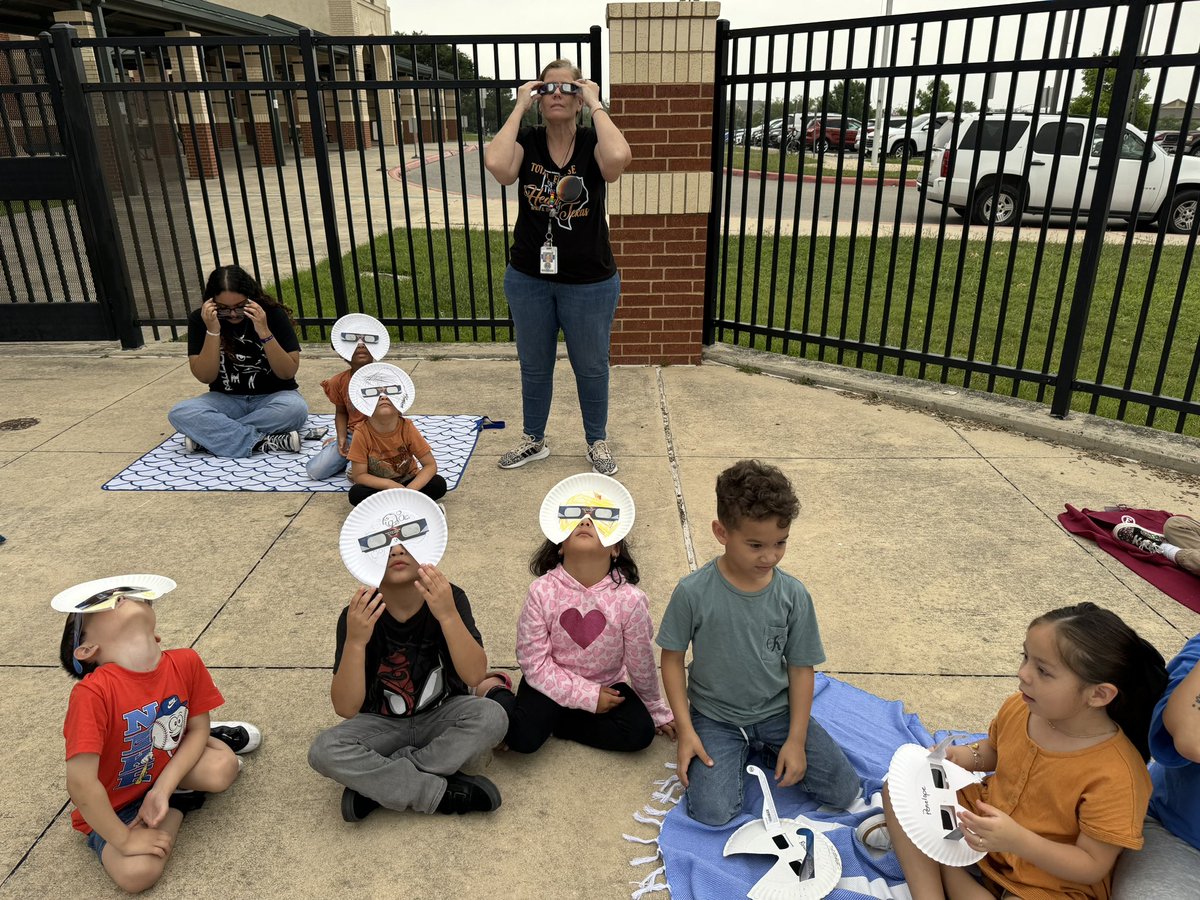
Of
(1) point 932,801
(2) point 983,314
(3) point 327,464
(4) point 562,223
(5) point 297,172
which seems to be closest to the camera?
(1) point 932,801

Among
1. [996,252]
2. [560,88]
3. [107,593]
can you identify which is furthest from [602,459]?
[996,252]

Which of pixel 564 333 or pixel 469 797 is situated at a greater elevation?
pixel 564 333

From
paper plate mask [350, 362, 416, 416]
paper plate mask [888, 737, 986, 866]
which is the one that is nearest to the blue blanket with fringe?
paper plate mask [888, 737, 986, 866]

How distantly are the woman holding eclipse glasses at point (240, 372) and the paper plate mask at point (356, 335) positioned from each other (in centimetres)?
51

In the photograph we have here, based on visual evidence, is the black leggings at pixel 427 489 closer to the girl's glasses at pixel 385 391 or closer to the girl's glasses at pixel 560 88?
the girl's glasses at pixel 385 391

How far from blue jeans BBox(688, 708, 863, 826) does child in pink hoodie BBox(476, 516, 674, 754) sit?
0.26 m

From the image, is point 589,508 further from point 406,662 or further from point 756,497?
point 406,662

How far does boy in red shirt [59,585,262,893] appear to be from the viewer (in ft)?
6.60

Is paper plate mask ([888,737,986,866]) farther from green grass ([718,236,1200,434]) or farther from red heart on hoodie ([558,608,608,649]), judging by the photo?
green grass ([718,236,1200,434])

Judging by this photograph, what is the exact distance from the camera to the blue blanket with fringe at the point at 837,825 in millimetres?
2111

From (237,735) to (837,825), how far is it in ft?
5.66

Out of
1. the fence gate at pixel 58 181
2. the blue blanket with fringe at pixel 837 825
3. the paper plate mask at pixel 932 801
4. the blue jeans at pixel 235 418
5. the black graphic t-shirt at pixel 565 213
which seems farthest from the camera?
the fence gate at pixel 58 181

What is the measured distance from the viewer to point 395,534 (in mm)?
2227

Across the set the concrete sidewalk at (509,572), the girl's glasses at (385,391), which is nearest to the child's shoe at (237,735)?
the concrete sidewalk at (509,572)
